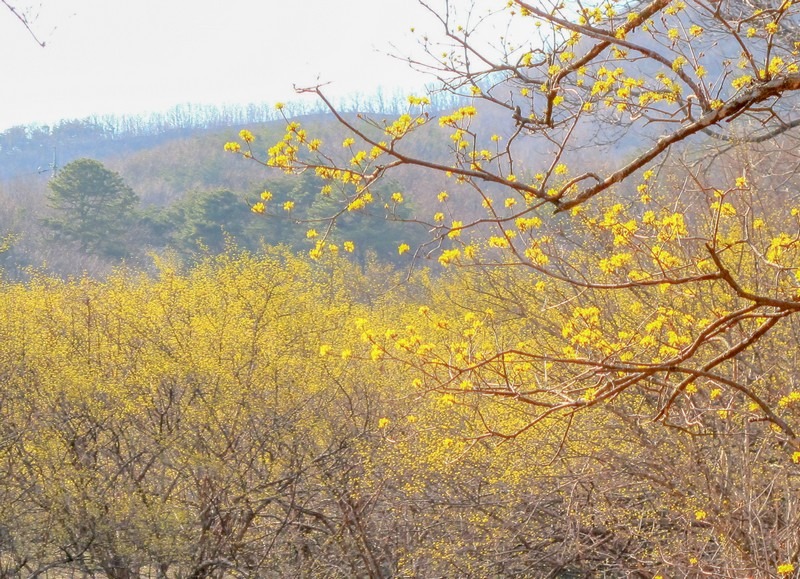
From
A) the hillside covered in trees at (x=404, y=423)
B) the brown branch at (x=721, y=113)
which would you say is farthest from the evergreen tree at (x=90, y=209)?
the brown branch at (x=721, y=113)

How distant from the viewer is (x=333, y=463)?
1017 cm

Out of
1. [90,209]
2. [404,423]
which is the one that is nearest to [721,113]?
[404,423]

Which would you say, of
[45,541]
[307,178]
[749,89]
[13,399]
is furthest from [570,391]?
[307,178]

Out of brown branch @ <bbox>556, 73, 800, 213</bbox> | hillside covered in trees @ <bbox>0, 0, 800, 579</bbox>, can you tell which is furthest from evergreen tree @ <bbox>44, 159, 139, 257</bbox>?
brown branch @ <bbox>556, 73, 800, 213</bbox>

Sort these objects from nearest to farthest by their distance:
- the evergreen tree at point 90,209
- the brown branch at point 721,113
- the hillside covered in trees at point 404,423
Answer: the brown branch at point 721,113 → the hillside covered in trees at point 404,423 → the evergreen tree at point 90,209

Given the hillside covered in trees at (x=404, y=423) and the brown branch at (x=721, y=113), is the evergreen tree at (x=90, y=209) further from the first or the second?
the brown branch at (x=721, y=113)

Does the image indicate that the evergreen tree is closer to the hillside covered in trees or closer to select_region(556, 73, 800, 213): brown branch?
the hillside covered in trees

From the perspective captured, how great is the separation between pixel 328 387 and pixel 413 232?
20714mm

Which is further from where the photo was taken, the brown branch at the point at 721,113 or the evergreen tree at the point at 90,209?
the evergreen tree at the point at 90,209

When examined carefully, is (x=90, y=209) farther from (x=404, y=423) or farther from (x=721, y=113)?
(x=721, y=113)

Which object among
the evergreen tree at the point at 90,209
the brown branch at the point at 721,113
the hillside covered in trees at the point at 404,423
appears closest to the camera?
the brown branch at the point at 721,113

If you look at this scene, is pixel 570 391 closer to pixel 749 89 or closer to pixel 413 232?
pixel 749 89

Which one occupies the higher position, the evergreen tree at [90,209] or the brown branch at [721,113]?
the brown branch at [721,113]

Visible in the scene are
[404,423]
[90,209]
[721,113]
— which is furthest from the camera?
[90,209]
